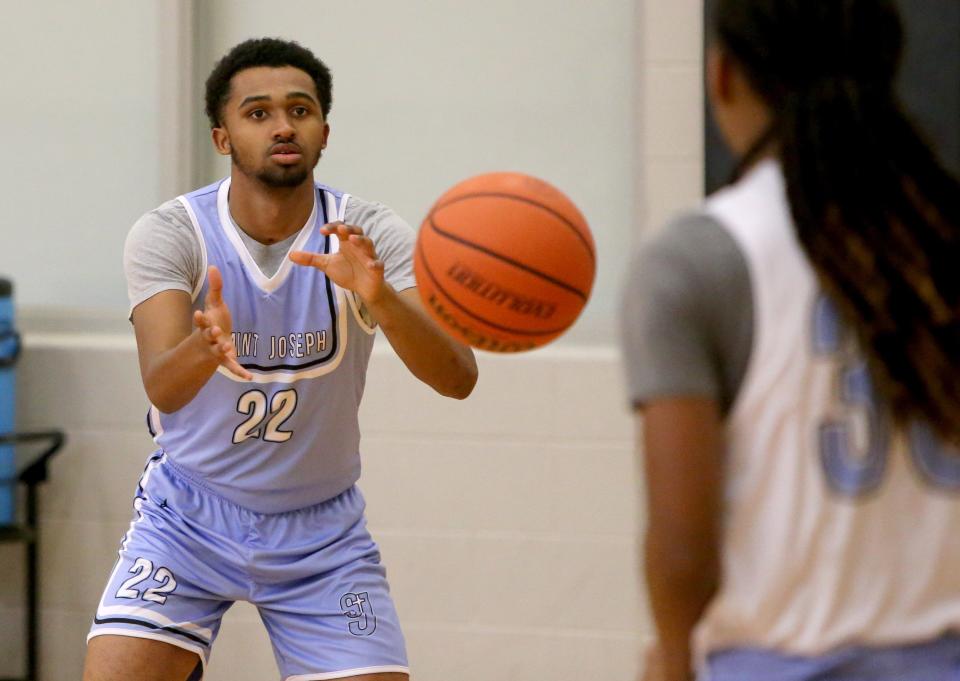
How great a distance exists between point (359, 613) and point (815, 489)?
166 cm

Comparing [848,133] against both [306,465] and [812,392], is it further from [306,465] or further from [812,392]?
[306,465]

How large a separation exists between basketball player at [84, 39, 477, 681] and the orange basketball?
323mm

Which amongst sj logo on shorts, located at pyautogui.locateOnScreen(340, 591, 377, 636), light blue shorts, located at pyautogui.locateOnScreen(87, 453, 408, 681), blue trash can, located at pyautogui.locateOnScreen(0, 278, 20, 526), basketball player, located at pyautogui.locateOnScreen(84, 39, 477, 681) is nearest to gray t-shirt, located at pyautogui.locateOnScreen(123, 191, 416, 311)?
basketball player, located at pyautogui.locateOnScreen(84, 39, 477, 681)

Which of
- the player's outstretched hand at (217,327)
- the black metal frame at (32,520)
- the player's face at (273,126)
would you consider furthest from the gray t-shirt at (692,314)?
the black metal frame at (32,520)

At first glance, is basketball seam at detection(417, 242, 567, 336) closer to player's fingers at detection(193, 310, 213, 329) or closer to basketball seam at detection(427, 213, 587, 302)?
basketball seam at detection(427, 213, 587, 302)

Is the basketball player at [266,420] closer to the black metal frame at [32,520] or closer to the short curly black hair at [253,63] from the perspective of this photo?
the short curly black hair at [253,63]

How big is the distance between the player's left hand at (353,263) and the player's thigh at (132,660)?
0.82 m

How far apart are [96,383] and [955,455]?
3526 mm

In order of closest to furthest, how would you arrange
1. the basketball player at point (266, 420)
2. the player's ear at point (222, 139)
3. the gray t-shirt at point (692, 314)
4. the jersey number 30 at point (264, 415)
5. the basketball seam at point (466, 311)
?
the gray t-shirt at point (692, 314) → the basketball seam at point (466, 311) → the basketball player at point (266, 420) → the jersey number 30 at point (264, 415) → the player's ear at point (222, 139)

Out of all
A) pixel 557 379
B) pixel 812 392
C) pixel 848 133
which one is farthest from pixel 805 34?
pixel 557 379

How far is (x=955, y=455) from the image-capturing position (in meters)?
1.28

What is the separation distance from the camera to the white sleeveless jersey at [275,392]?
283 cm

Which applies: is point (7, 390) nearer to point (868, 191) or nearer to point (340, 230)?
point (340, 230)

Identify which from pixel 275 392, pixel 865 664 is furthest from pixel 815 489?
pixel 275 392
